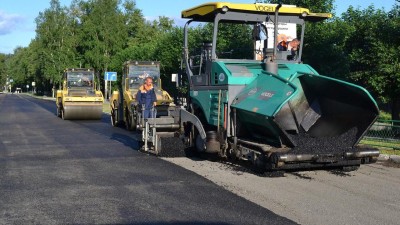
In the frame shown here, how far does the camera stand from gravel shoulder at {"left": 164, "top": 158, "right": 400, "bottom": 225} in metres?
6.23

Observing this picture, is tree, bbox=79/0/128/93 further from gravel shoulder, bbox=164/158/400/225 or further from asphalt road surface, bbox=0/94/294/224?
gravel shoulder, bbox=164/158/400/225

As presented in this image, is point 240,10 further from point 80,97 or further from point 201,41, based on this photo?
point 80,97

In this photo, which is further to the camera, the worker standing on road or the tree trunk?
the tree trunk

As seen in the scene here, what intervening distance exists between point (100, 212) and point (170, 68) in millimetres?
24390

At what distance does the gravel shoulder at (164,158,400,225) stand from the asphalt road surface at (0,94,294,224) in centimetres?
34

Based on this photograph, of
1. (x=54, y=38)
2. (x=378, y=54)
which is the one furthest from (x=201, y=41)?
(x=54, y=38)

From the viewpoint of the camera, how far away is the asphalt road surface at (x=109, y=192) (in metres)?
6.02

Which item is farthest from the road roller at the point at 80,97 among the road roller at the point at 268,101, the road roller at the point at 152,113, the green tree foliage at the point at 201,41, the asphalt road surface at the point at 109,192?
the road roller at the point at 268,101

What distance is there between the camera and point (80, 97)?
24.1 meters

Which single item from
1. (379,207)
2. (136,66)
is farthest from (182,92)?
(136,66)

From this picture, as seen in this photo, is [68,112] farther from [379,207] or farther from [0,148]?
[379,207]

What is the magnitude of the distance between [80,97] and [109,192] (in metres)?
17.4

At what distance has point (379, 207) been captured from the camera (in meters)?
6.67

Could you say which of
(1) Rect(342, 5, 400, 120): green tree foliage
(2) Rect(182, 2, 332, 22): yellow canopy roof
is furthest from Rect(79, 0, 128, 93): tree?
(2) Rect(182, 2, 332, 22): yellow canopy roof
